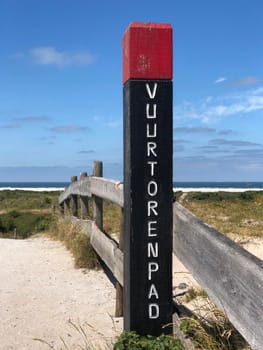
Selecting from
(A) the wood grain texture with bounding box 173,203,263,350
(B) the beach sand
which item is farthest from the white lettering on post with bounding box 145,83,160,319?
(B) the beach sand

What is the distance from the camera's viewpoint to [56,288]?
630cm

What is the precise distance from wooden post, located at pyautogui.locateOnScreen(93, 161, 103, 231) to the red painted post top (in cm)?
354

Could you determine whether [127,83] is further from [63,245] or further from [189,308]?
[63,245]

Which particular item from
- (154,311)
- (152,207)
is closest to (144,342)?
(154,311)

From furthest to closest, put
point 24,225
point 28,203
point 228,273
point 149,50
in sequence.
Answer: point 28,203 → point 24,225 → point 149,50 → point 228,273

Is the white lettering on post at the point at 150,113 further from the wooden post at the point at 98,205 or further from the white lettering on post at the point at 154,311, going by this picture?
the wooden post at the point at 98,205

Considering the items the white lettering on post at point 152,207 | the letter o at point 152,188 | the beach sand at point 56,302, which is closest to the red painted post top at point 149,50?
the letter o at point 152,188

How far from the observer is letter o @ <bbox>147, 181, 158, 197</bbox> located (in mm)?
3566

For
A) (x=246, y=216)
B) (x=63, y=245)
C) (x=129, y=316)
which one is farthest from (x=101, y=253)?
(x=246, y=216)

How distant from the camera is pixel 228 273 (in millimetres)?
2385

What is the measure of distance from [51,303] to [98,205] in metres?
1.72

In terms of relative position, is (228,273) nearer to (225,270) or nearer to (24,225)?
(225,270)

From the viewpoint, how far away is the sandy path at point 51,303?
14.8 ft

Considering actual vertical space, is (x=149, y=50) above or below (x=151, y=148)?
above
